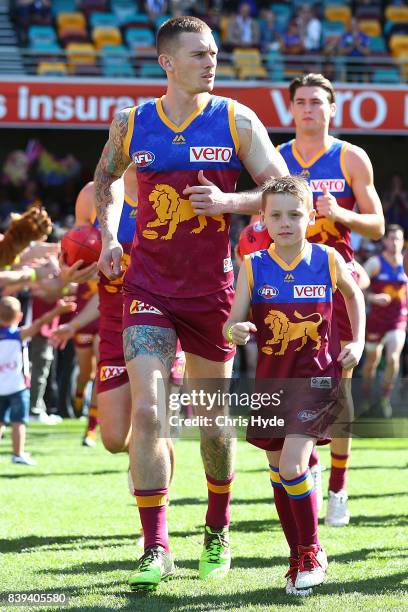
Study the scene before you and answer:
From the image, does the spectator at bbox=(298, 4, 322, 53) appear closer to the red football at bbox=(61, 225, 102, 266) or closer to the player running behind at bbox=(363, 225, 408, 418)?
the player running behind at bbox=(363, 225, 408, 418)

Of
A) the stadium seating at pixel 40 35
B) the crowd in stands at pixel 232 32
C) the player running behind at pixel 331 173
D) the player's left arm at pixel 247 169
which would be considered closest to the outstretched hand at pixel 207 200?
the player's left arm at pixel 247 169

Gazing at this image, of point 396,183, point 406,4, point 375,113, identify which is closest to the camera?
point 375,113

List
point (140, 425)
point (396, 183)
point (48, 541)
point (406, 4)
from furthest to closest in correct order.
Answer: point (406, 4), point (396, 183), point (48, 541), point (140, 425)

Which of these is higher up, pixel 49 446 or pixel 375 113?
pixel 375 113

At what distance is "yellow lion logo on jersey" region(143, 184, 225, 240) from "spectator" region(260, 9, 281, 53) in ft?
62.6

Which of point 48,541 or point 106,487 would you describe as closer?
point 48,541

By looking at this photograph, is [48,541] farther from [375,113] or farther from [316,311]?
[375,113]

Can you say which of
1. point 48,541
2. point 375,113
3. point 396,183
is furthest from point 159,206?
point 396,183

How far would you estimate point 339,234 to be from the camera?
20.7ft

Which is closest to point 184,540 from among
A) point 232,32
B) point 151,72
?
point 151,72

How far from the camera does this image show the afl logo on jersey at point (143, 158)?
4.94 metres

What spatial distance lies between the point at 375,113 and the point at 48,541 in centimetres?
1592

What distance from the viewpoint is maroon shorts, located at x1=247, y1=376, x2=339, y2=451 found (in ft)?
15.2

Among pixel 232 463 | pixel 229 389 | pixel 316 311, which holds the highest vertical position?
pixel 316 311
